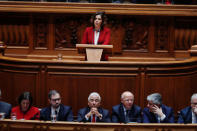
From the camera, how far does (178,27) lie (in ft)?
26.7

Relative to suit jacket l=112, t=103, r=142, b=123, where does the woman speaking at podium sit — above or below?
above

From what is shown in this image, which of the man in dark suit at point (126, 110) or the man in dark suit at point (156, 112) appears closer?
the man in dark suit at point (156, 112)

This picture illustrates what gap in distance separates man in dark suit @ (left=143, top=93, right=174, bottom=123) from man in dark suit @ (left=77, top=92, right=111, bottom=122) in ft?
1.60

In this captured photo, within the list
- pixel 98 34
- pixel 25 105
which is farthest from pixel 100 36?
pixel 25 105

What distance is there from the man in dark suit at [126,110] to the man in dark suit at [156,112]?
12 cm

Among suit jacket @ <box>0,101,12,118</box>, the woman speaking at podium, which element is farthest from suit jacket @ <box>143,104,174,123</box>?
the woman speaking at podium

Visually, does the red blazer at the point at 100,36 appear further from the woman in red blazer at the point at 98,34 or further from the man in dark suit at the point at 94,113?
the man in dark suit at the point at 94,113

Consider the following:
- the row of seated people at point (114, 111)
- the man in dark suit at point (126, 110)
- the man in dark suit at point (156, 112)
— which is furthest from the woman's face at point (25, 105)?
the man in dark suit at point (156, 112)

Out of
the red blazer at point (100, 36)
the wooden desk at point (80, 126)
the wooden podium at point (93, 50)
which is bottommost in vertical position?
the wooden desk at point (80, 126)

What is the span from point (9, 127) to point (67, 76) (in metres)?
1.70

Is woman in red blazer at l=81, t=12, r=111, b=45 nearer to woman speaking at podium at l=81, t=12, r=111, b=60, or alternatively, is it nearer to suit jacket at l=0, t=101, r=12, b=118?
woman speaking at podium at l=81, t=12, r=111, b=60

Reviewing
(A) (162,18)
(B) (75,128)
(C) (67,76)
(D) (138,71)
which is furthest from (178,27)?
(B) (75,128)

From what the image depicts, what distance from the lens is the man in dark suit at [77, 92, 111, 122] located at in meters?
5.16

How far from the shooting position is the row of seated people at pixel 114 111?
17.2 ft
